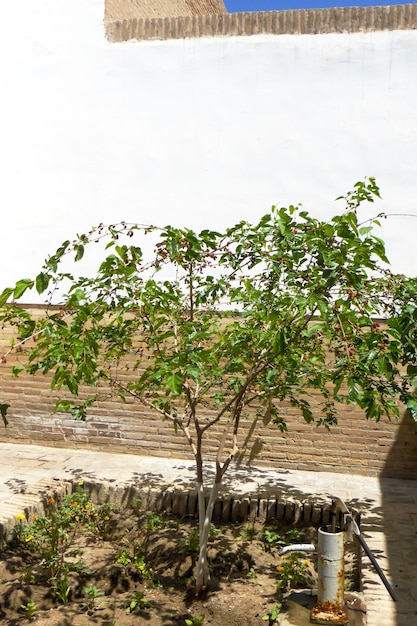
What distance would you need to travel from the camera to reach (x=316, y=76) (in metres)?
6.57

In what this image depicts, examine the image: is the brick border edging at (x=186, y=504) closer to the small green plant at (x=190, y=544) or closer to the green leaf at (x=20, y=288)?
the small green plant at (x=190, y=544)

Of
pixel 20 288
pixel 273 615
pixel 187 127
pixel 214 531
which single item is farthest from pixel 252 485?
pixel 20 288

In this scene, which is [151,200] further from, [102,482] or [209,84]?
[102,482]

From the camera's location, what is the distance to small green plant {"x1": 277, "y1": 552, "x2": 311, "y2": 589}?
14.5 ft

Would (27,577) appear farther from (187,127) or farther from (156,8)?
(156,8)

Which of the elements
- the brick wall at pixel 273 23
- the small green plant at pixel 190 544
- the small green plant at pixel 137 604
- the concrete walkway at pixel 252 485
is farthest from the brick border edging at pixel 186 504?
the brick wall at pixel 273 23

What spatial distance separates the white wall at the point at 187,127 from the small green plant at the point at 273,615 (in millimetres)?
3420

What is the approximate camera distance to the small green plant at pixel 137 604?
13.7 feet

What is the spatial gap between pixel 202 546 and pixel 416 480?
2.97m

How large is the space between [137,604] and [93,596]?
283 millimetres

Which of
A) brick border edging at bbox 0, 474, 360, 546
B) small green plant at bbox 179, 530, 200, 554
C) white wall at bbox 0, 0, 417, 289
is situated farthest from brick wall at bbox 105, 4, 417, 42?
small green plant at bbox 179, 530, 200, 554

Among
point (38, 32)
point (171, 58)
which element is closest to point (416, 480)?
point (171, 58)

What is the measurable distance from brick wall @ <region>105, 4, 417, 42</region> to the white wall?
0.08 m

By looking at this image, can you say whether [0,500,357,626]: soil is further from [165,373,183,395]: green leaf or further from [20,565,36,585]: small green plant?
[165,373,183,395]: green leaf
